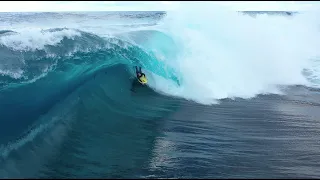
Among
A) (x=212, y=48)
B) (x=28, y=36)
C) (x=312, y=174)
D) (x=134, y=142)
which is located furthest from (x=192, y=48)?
(x=312, y=174)

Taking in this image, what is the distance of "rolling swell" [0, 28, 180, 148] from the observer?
10.5 m

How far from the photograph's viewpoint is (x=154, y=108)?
13.6 m

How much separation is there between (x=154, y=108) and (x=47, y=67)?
4.22 metres

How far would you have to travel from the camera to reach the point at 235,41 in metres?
25.4

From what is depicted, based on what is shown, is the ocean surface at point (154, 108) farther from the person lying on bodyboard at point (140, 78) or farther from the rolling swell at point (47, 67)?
the person lying on bodyboard at point (140, 78)

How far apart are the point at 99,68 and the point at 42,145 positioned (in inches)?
282

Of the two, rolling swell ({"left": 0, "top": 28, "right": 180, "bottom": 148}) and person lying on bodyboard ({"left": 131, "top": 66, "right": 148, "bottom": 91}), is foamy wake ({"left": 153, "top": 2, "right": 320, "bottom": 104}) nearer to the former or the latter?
person lying on bodyboard ({"left": 131, "top": 66, "right": 148, "bottom": 91})

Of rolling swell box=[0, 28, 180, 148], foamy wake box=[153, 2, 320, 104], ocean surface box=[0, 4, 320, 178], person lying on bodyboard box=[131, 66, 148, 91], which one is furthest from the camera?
foamy wake box=[153, 2, 320, 104]

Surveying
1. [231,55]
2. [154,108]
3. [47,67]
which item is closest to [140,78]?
[154,108]

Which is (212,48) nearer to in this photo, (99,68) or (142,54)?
(142,54)

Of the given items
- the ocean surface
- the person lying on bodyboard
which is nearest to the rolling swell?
the ocean surface

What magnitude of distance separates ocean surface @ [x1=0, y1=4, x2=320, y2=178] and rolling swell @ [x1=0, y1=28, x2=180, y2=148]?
0.15 ft

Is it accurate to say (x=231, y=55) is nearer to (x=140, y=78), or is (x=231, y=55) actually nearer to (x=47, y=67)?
(x=140, y=78)

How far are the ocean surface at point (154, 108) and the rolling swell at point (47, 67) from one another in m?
0.04
